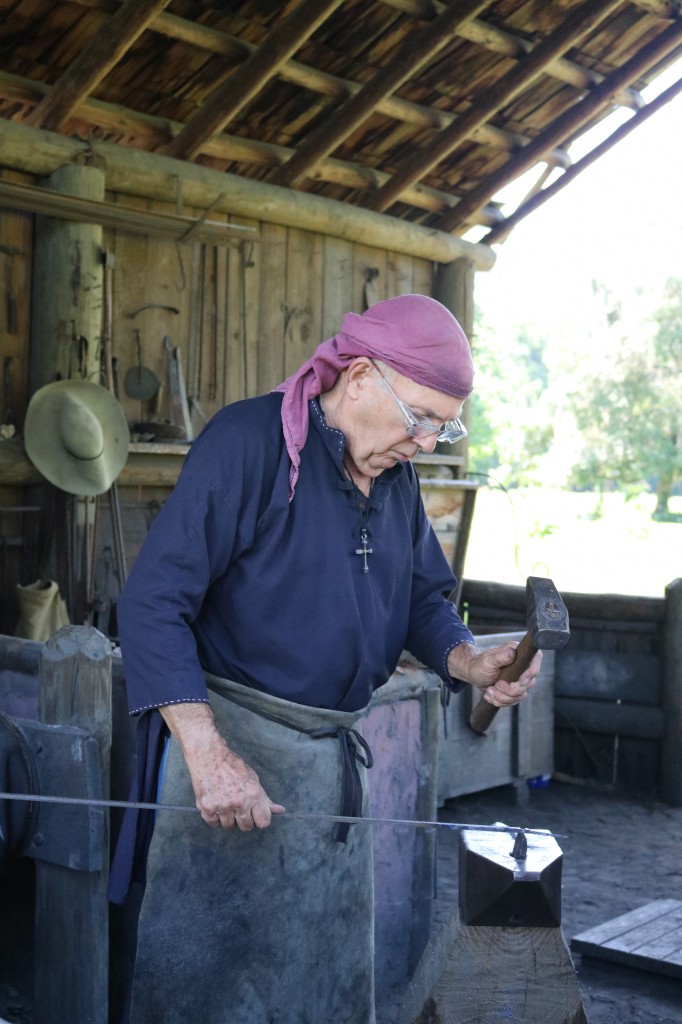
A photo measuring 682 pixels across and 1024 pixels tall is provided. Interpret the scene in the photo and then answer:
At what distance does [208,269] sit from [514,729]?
301 centimetres

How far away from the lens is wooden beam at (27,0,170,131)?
4980mm

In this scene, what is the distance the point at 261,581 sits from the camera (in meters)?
2.19

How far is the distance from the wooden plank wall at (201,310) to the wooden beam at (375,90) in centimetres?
48

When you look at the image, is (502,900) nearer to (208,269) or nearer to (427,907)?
(427,907)

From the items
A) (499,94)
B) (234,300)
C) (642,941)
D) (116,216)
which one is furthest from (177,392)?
(642,941)

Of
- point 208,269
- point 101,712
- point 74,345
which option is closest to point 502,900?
point 101,712

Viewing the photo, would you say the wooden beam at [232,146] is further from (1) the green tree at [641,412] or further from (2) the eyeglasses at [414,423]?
(1) the green tree at [641,412]

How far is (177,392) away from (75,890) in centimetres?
375

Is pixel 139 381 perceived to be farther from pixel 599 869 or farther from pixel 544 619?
pixel 544 619

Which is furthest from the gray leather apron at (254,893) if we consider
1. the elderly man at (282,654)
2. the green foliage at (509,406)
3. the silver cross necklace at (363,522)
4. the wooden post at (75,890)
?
the green foliage at (509,406)

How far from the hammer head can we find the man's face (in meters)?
0.33

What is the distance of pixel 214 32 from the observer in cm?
551

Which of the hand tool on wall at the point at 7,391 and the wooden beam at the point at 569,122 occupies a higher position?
the wooden beam at the point at 569,122

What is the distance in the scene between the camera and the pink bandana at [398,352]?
217 centimetres
